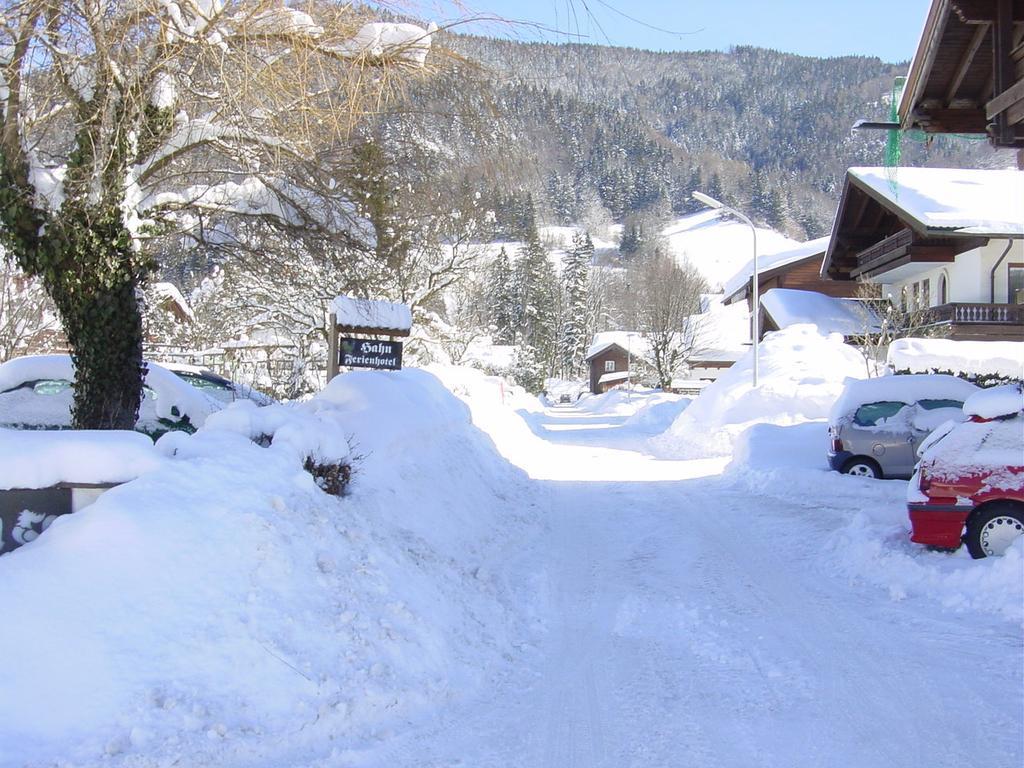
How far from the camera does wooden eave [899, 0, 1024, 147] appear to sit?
9.84m

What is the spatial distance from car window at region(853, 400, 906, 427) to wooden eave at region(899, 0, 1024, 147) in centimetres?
472

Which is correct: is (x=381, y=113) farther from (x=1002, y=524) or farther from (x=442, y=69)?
(x=1002, y=524)

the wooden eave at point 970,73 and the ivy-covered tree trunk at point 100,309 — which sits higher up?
the wooden eave at point 970,73

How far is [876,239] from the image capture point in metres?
30.7

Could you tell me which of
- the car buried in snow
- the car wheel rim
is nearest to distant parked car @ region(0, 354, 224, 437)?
the car buried in snow

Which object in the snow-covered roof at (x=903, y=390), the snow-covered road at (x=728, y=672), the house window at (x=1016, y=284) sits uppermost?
the house window at (x=1016, y=284)

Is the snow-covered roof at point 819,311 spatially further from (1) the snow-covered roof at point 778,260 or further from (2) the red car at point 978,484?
(2) the red car at point 978,484

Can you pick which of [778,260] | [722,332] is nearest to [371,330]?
[778,260]

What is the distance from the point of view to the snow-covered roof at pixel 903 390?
14320 millimetres

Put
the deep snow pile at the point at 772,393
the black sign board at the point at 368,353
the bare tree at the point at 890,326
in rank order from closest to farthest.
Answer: the black sign board at the point at 368,353, the deep snow pile at the point at 772,393, the bare tree at the point at 890,326

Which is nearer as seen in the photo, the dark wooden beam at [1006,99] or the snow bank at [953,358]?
the dark wooden beam at [1006,99]

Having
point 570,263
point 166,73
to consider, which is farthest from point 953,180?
point 570,263

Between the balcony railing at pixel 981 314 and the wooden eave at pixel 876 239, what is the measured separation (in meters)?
1.93

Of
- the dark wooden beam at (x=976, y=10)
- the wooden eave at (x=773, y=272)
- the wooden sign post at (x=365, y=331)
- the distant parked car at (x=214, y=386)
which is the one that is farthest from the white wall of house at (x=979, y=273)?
Result: the distant parked car at (x=214, y=386)
